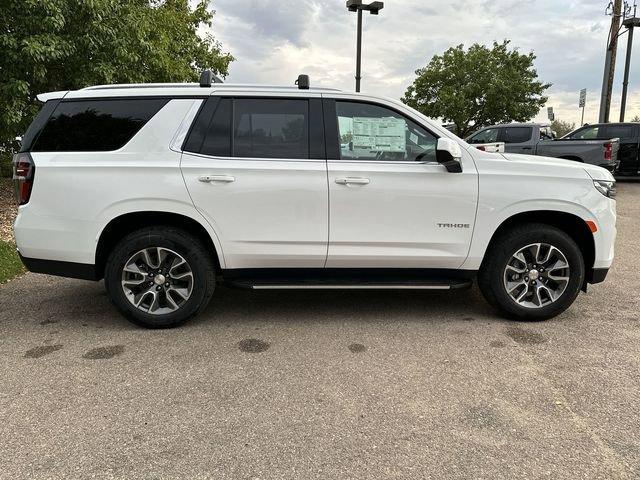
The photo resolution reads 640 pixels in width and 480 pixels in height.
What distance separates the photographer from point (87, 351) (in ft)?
12.1

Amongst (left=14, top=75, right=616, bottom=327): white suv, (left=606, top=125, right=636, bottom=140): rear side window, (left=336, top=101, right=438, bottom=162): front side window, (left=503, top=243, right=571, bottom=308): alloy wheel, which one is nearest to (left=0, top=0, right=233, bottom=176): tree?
(left=14, top=75, right=616, bottom=327): white suv

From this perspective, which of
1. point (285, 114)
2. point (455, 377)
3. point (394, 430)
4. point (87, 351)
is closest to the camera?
point (394, 430)

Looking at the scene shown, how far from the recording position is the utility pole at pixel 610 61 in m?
17.7

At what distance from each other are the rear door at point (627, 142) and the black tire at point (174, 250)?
Result: 14210 mm

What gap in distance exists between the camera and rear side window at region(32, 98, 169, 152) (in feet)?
12.9

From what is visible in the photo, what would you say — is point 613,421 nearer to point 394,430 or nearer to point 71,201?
point 394,430

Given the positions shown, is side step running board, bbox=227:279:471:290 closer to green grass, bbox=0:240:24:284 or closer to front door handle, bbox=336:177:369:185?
front door handle, bbox=336:177:369:185

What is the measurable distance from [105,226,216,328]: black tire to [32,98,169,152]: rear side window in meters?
0.76

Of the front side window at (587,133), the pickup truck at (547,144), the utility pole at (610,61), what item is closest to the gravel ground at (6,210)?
the pickup truck at (547,144)

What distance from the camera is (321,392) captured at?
310cm

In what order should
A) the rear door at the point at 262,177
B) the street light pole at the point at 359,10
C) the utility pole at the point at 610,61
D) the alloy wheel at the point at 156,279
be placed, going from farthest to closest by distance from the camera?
the utility pole at the point at 610,61
the street light pole at the point at 359,10
the alloy wheel at the point at 156,279
the rear door at the point at 262,177

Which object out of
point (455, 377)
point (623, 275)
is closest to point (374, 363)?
point (455, 377)

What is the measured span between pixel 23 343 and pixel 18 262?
2.64 metres

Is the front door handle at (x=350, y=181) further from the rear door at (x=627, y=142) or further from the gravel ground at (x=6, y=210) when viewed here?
the rear door at (x=627, y=142)
